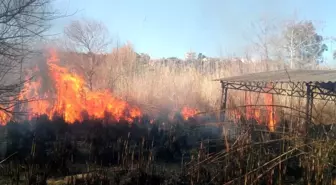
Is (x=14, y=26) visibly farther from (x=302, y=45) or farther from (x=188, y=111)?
(x=302, y=45)

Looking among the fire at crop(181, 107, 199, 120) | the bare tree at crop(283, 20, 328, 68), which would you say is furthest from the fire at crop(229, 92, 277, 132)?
the bare tree at crop(283, 20, 328, 68)

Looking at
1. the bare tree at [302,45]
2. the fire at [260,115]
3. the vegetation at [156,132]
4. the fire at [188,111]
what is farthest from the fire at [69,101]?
the bare tree at [302,45]

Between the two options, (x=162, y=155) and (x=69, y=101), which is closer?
(x=162, y=155)

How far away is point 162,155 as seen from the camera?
10.1 metres

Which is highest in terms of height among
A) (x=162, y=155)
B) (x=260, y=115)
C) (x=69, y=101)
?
(x=69, y=101)

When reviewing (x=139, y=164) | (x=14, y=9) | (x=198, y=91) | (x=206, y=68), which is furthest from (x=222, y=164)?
(x=206, y=68)

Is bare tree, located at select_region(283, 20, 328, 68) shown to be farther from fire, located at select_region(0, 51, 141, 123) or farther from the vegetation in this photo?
fire, located at select_region(0, 51, 141, 123)

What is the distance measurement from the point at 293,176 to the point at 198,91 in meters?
14.3

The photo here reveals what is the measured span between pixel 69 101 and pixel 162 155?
7207mm

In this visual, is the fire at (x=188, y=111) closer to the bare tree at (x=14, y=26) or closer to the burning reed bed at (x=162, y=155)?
the burning reed bed at (x=162, y=155)

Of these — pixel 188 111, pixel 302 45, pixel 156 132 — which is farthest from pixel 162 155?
pixel 302 45

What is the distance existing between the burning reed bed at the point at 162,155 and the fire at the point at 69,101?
1969 mm

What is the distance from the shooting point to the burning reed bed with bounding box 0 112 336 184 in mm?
4156

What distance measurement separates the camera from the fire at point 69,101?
1479cm
